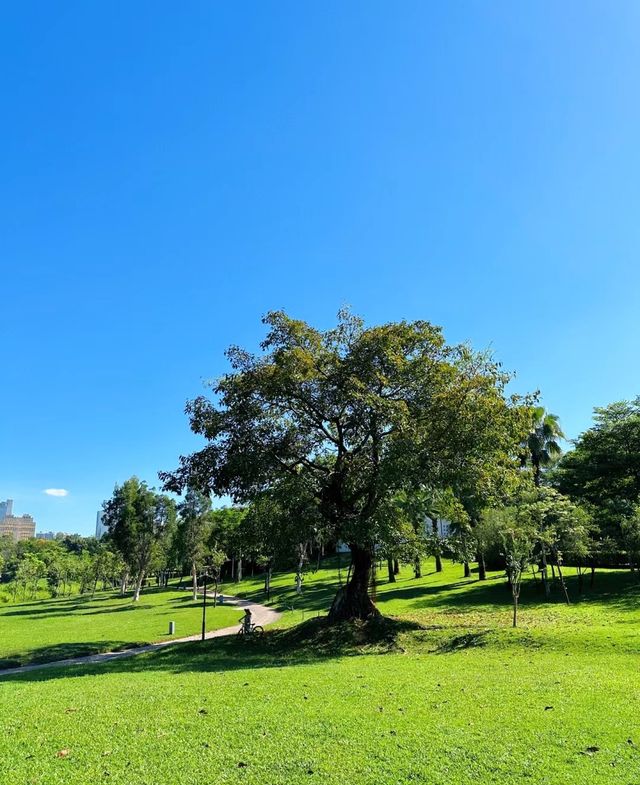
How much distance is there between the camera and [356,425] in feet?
65.6

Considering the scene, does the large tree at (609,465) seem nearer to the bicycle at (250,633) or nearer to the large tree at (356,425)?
the large tree at (356,425)

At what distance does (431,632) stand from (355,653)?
11.4ft

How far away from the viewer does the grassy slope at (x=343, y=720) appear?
5.84 metres

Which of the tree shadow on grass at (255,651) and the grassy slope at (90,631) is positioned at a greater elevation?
the tree shadow on grass at (255,651)

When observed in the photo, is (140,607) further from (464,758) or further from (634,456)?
(464,758)

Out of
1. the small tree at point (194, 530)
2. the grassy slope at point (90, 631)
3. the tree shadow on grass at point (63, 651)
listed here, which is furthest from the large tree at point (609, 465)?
the small tree at point (194, 530)

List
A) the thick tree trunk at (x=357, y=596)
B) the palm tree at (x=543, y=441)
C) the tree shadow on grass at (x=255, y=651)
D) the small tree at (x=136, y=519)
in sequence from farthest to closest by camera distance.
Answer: the small tree at (x=136, y=519) < the palm tree at (x=543, y=441) < the thick tree trunk at (x=357, y=596) < the tree shadow on grass at (x=255, y=651)

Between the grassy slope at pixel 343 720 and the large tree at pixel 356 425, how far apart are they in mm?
5650

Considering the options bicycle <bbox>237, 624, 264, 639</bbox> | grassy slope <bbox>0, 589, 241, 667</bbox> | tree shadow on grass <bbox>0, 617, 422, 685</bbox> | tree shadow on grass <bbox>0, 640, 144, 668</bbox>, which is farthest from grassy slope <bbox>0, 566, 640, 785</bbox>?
grassy slope <bbox>0, 589, 241, 667</bbox>

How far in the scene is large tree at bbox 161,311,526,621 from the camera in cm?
1802

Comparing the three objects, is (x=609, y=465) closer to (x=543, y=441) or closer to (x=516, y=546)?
(x=543, y=441)

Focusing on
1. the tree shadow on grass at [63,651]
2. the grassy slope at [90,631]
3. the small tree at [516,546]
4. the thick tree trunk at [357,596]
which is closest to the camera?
the tree shadow on grass at [63,651]

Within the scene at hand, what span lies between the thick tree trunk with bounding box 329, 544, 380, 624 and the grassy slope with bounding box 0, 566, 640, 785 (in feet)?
16.6

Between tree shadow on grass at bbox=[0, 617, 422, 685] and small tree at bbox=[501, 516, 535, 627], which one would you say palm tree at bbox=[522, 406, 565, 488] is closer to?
small tree at bbox=[501, 516, 535, 627]
